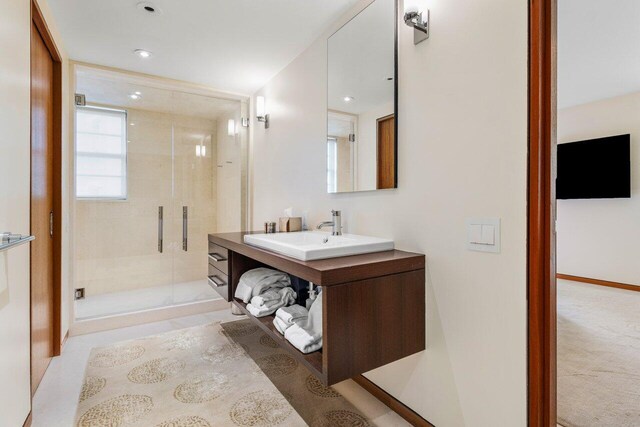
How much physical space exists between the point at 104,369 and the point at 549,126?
274 centimetres

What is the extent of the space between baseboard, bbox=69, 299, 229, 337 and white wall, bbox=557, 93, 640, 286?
4732 mm

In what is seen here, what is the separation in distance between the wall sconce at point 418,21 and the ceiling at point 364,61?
184mm

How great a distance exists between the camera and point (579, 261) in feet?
14.8

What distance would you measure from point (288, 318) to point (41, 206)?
67.4 inches

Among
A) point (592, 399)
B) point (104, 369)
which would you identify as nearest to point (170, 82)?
point (104, 369)

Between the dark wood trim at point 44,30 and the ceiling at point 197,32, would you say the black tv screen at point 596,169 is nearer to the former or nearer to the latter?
the ceiling at point 197,32

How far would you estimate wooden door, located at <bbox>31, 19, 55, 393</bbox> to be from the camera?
181 cm

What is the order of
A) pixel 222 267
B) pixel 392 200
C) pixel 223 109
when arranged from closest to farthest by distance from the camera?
pixel 392 200 → pixel 222 267 → pixel 223 109

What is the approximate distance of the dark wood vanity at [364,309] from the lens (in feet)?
4.00

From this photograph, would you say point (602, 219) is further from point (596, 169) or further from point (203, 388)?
point (203, 388)

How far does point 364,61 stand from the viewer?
189 cm

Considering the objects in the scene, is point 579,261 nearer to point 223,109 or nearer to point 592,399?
point 592,399

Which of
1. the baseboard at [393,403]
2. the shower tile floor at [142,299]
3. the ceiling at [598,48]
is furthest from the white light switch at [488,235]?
the shower tile floor at [142,299]
